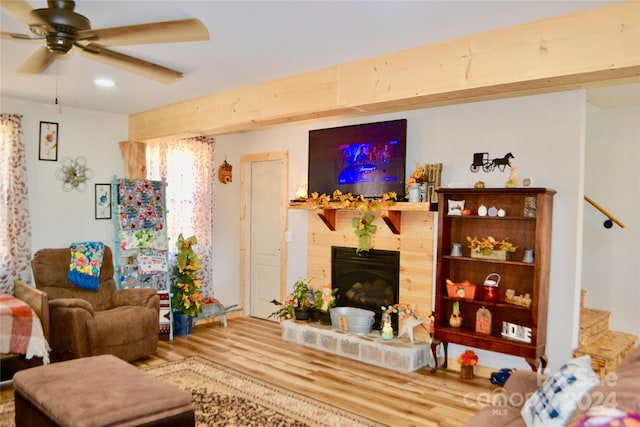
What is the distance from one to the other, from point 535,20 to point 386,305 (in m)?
3.16

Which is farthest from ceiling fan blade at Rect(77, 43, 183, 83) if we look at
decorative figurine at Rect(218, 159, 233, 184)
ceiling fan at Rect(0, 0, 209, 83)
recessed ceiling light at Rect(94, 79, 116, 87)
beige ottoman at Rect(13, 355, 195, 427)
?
decorative figurine at Rect(218, 159, 233, 184)

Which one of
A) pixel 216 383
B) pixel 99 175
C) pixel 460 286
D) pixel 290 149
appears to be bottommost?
pixel 216 383

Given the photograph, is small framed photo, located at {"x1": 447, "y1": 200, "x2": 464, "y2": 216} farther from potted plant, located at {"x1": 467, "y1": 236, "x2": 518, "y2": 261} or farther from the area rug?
the area rug

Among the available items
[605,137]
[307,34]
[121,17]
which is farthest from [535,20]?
[605,137]

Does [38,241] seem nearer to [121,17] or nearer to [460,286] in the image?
[121,17]

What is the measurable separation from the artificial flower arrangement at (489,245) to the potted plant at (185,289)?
3.20 m

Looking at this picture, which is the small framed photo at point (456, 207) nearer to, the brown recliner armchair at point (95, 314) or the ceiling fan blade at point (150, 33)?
the ceiling fan blade at point (150, 33)

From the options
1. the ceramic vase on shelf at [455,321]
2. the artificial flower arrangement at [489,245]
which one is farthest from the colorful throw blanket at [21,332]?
the artificial flower arrangement at [489,245]

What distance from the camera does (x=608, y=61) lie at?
7.68ft

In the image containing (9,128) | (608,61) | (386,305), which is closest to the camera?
(608,61)

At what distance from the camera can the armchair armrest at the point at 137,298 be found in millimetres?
4730

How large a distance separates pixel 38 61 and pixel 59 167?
2.52 metres

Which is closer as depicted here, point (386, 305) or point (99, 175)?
point (386, 305)

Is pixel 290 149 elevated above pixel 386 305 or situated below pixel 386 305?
above
